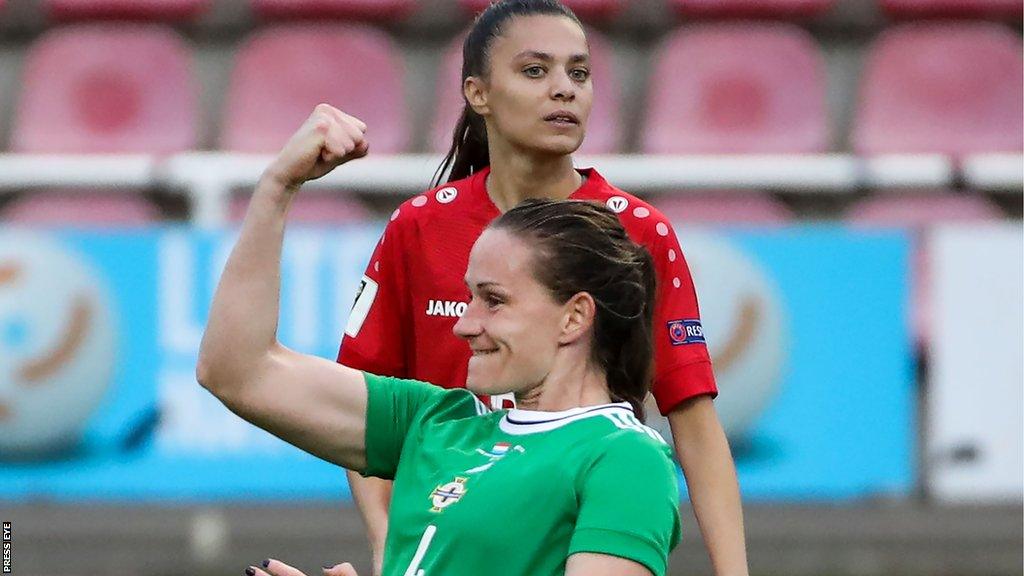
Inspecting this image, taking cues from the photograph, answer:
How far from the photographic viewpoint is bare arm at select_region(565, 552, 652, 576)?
2352 mm

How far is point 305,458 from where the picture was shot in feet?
24.6

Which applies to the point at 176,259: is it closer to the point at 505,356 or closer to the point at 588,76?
the point at 588,76

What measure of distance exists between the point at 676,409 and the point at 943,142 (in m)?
6.40

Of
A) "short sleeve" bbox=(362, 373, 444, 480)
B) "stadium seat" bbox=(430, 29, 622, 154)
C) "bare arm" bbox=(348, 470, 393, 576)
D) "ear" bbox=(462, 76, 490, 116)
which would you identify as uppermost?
"stadium seat" bbox=(430, 29, 622, 154)

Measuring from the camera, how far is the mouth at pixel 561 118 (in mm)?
3625

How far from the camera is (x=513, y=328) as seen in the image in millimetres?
2596

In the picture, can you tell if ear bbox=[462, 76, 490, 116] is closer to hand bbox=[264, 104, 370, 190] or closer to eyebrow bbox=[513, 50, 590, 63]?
eyebrow bbox=[513, 50, 590, 63]

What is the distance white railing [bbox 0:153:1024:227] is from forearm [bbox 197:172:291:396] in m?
6.16

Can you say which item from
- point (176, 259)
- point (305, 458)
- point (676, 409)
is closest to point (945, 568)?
point (305, 458)

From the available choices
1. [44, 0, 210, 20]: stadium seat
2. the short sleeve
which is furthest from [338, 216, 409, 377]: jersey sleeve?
[44, 0, 210, 20]: stadium seat

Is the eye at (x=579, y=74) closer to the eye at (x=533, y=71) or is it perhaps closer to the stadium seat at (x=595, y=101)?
the eye at (x=533, y=71)

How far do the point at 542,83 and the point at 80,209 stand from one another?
596 centimetres

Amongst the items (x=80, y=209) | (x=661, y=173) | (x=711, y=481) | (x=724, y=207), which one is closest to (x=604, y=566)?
(x=711, y=481)

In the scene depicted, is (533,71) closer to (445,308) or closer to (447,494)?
(445,308)
